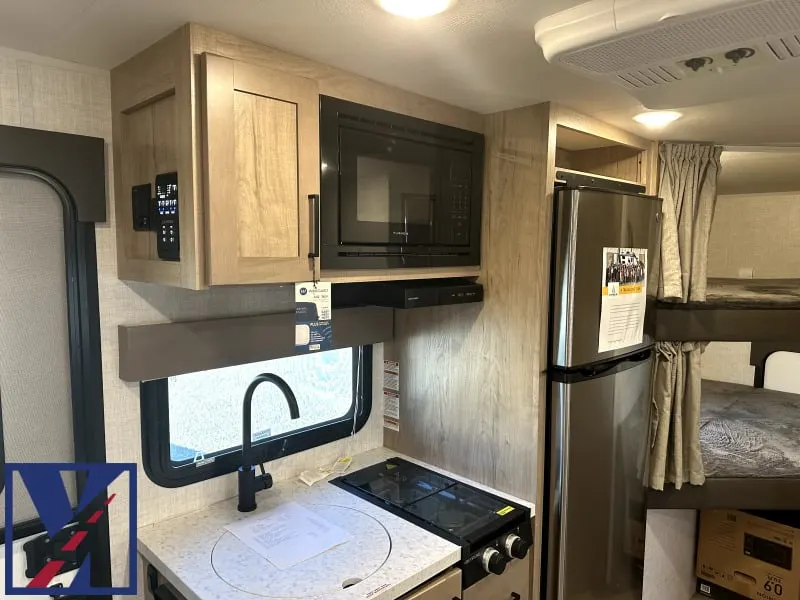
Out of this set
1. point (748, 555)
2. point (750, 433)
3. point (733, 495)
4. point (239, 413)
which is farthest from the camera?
point (748, 555)

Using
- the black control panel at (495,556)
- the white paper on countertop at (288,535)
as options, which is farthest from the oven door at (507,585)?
the white paper on countertop at (288,535)

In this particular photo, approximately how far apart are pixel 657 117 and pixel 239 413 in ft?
5.44

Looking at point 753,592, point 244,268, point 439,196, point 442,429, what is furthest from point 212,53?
point 753,592

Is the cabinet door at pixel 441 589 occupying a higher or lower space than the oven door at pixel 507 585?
higher

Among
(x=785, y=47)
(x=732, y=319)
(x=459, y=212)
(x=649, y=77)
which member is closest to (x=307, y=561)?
(x=459, y=212)

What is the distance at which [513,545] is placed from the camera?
1.61 metres

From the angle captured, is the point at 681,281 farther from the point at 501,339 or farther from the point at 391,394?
the point at 391,394

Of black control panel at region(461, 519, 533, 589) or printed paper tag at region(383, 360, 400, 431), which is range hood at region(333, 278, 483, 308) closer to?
printed paper tag at region(383, 360, 400, 431)

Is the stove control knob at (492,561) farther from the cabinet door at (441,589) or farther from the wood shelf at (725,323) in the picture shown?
the wood shelf at (725,323)

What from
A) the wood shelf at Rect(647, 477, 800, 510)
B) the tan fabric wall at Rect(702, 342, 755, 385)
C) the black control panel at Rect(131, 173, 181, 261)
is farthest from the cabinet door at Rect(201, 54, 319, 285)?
the tan fabric wall at Rect(702, 342, 755, 385)

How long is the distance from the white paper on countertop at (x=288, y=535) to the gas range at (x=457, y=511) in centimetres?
22

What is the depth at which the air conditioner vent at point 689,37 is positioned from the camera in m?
0.86

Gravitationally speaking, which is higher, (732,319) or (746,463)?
(732,319)

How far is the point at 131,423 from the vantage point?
4.99ft
